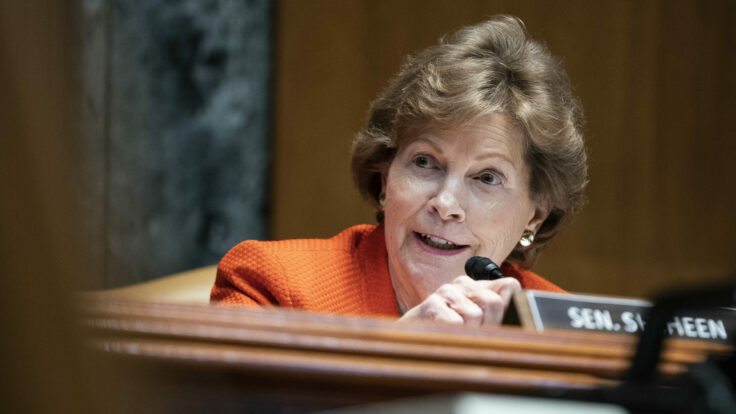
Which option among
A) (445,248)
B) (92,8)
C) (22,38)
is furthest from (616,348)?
(92,8)

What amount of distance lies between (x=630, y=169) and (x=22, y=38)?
3665 millimetres

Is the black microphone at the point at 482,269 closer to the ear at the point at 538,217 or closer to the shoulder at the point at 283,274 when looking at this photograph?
the shoulder at the point at 283,274

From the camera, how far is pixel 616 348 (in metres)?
0.54

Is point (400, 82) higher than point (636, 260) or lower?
higher

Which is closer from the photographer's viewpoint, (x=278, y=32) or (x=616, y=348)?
(x=616, y=348)

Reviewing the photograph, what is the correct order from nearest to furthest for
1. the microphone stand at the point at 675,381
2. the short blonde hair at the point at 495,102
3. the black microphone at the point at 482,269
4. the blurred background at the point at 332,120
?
the microphone stand at the point at 675,381, the black microphone at the point at 482,269, the short blonde hair at the point at 495,102, the blurred background at the point at 332,120

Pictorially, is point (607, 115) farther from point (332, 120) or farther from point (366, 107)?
point (332, 120)

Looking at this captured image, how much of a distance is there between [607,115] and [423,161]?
7.77ft

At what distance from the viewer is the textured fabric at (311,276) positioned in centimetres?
141

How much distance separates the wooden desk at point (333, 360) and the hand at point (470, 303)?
0.52 metres

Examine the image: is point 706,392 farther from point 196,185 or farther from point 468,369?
point 196,185

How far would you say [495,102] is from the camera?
150 cm

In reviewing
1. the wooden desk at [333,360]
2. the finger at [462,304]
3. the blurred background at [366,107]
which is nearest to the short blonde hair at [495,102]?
the finger at [462,304]

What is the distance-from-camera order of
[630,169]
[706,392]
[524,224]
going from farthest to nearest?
[630,169], [524,224], [706,392]
